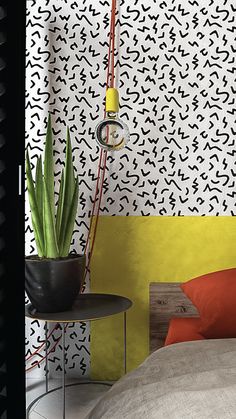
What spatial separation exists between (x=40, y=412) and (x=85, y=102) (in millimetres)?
1569

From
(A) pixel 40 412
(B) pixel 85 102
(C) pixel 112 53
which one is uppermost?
(C) pixel 112 53

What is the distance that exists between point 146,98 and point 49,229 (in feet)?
2.98

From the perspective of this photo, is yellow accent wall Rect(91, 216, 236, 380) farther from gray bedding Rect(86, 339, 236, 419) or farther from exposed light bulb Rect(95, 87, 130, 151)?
gray bedding Rect(86, 339, 236, 419)

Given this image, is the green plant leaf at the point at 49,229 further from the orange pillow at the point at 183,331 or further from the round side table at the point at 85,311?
the orange pillow at the point at 183,331

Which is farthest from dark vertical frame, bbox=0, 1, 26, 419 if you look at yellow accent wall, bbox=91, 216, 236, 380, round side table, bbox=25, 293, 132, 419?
yellow accent wall, bbox=91, 216, 236, 380

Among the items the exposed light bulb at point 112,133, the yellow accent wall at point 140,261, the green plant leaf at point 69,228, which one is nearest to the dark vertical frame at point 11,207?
the green plant leaf at point 69,228

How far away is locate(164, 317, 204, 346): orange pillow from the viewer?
237 centimetres

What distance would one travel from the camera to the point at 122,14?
9.77 ft

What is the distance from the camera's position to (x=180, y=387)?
1543 mm

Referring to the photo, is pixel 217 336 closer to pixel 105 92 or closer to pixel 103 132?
pixel 103 132

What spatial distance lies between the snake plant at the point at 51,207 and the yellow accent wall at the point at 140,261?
311 mm

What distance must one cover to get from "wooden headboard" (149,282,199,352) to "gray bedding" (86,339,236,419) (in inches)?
37.8

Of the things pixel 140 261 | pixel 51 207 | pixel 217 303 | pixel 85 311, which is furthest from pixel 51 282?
pixel 217 303

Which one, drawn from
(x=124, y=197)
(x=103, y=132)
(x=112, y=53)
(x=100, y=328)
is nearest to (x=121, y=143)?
(x=103, y=132)
